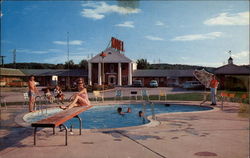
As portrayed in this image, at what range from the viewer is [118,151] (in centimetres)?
561

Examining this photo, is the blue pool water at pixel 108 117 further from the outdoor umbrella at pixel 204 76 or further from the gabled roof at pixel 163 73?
the gabled roof at pixel 163 73

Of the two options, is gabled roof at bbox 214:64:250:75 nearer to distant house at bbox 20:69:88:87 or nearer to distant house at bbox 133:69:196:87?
distant house at bbox 133:69:196:87

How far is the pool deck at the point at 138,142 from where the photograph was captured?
5445 mm

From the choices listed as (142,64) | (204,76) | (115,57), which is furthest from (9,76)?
(204,76)

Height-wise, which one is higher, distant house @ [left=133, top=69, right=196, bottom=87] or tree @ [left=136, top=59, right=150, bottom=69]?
tree @ [left=136, top=59, right=150, bottom=69]

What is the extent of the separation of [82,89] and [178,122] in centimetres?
374

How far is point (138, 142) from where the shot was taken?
6.40m

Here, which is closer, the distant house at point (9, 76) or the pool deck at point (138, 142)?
the pool deck at point (138, 142)

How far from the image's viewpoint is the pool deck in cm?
545

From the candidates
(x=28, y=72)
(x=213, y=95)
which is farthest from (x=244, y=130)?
(x=28, y=72)

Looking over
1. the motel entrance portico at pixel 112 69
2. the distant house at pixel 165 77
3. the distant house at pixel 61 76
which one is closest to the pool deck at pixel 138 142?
the motel entrance portico at pixel 112 69

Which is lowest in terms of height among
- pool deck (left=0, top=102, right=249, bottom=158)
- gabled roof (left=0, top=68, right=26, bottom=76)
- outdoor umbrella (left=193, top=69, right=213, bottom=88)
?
pool deck (left=0, top=102, right=249, bottom=158)

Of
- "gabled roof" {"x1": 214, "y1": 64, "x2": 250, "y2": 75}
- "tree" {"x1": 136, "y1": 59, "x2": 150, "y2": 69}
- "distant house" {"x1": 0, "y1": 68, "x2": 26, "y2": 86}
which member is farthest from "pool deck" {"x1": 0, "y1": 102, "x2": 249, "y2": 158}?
"tree" {"x1": 136, "y1": 59, "x2": 150, "y2": 69}

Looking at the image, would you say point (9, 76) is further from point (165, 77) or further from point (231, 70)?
point (231, 70)
